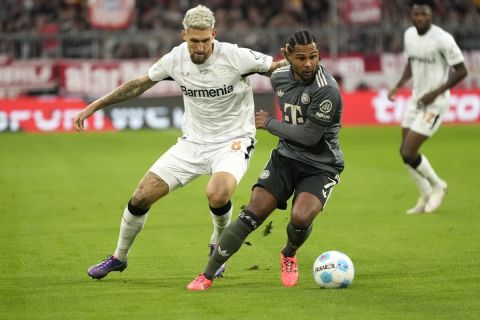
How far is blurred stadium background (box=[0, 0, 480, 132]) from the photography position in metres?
28.1

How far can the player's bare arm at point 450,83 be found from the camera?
13.7 meters

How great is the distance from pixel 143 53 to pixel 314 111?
21.8m

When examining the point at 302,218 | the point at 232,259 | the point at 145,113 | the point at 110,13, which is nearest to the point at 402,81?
the point at 232,259

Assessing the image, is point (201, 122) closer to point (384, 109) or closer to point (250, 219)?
point (250, 219)

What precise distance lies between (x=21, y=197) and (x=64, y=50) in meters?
14.0

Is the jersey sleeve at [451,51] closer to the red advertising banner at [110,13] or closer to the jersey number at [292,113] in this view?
the jersey number at [292,113]

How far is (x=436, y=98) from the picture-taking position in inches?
553

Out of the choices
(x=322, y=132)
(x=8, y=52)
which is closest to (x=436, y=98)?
(x=322, y=132)

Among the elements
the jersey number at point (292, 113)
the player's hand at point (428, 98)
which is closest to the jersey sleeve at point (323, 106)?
the jersey number at point (292, 113)

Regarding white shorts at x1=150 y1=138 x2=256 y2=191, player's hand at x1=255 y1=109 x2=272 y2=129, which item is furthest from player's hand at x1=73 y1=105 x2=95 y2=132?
player's hand at x1=255 y1=109 x2=272 y2=129

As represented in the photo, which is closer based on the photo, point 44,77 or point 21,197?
point 21,197

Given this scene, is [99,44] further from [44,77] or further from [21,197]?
[21,197]

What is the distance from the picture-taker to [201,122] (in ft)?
31.1

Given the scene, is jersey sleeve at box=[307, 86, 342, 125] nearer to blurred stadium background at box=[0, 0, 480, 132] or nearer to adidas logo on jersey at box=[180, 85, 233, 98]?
adidas logo on jersey at box=[180, 85, 233, 98]
